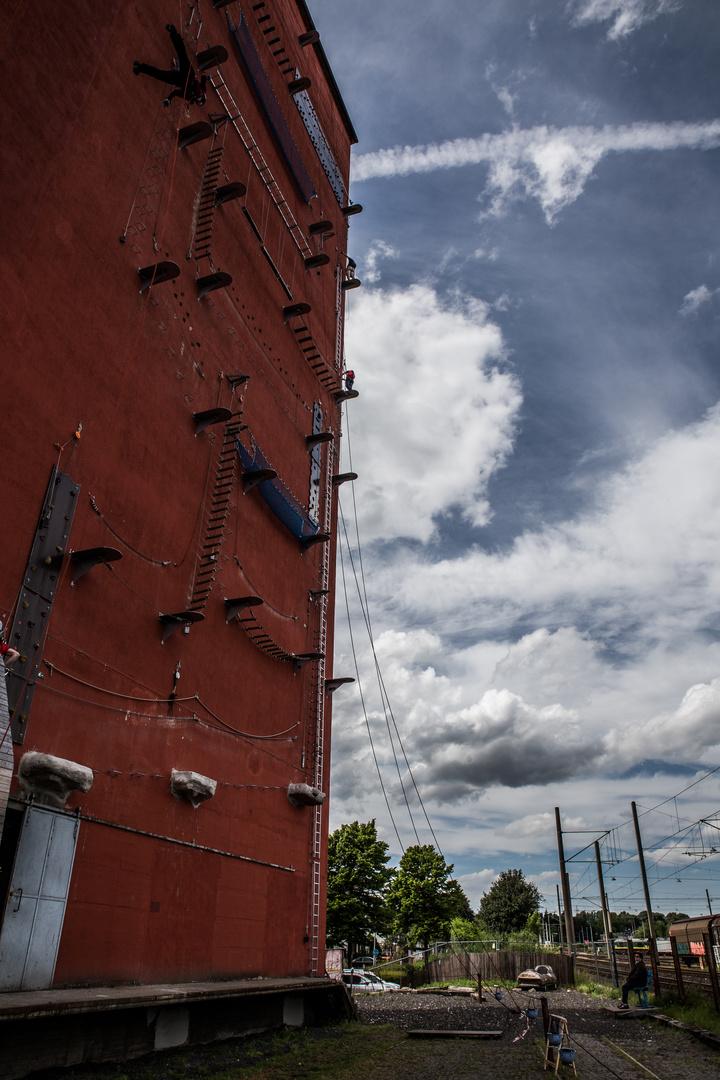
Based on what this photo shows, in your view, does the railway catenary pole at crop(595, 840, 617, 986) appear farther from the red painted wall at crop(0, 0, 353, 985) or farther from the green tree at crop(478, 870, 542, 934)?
the green tree at crop(478, 870, 542, 934)

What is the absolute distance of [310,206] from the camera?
22906 millimetres

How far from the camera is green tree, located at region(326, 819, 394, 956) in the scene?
42.4 metres

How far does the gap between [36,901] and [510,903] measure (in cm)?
6895

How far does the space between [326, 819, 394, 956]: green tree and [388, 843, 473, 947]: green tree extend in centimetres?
226

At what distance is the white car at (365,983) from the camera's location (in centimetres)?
3341

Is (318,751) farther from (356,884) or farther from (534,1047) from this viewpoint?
(356,884)

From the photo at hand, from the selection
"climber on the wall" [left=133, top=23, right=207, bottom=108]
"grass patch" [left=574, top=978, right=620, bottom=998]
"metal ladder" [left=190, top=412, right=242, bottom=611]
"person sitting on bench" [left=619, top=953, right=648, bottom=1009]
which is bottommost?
"grass patch" [left=574, top=978, right=620, bottom=998]

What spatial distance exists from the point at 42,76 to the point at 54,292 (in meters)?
3.47

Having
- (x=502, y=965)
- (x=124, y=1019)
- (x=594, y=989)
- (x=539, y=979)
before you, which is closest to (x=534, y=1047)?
(x=124, y=1019)

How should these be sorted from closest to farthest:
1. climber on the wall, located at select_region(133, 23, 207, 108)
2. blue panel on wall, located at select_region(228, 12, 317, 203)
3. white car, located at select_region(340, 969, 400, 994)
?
1. climber on the wall, located at select_region(133, 23, 207, 108)
2. blue panel on wall, located at select_region(228, 12, 317, 203)
3. white car, located at select_region(340, 969, 400, 994)

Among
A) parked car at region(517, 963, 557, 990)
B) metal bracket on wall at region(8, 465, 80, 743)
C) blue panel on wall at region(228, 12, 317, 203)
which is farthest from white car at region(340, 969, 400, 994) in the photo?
blue panel on wall at region(228, 12, 317, 203)

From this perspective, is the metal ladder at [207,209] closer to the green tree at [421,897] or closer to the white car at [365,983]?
the white car at [365,983]

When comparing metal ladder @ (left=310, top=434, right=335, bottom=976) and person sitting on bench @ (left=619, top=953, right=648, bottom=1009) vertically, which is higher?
metal ladder @ (left=310, top=434, right=335, bottom=976)

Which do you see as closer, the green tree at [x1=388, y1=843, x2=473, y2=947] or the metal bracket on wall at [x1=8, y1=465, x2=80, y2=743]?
the metal bracket on wall at [x1=8, y1=465, x2=80, y2=743]
